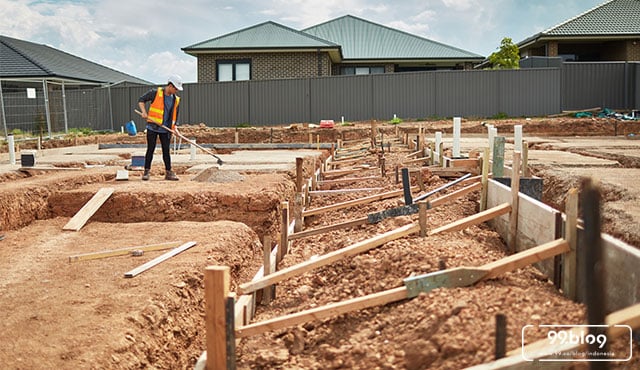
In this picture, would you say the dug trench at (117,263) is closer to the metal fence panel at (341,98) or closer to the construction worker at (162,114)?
the construction worker at (162,114)

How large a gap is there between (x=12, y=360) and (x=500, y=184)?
14.8 ft

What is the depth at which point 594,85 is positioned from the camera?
25734 mm

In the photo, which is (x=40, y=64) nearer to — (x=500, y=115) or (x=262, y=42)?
(x=262, y=42)

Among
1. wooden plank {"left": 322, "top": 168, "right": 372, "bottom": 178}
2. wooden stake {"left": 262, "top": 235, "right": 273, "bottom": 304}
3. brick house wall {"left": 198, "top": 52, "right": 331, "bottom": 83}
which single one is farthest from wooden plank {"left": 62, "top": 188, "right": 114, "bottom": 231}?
brick house wall {"left": 198, "top": 52, "right": 331, "bottom": 83}

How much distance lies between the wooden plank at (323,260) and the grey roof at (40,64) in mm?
25530

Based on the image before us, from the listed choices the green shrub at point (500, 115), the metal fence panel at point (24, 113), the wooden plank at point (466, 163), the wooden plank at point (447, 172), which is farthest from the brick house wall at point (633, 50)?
the metal fence panel at point (24, 113)

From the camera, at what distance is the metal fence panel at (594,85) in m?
25.7

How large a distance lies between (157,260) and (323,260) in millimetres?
2456

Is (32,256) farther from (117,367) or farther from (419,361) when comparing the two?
(419,361)

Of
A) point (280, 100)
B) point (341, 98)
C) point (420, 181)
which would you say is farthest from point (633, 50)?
point (420, 181)

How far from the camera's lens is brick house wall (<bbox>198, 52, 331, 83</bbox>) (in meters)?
28.5

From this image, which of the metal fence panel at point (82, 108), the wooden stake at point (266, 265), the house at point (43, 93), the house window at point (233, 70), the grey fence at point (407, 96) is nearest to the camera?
the wooden stake at point (266, 265)

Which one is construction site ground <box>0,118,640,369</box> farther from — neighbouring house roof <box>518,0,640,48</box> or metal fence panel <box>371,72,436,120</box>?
neighbouring house roof <box>518,0,640,48</box>

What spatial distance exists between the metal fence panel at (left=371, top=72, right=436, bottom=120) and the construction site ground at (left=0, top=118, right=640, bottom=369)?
14.0 m
